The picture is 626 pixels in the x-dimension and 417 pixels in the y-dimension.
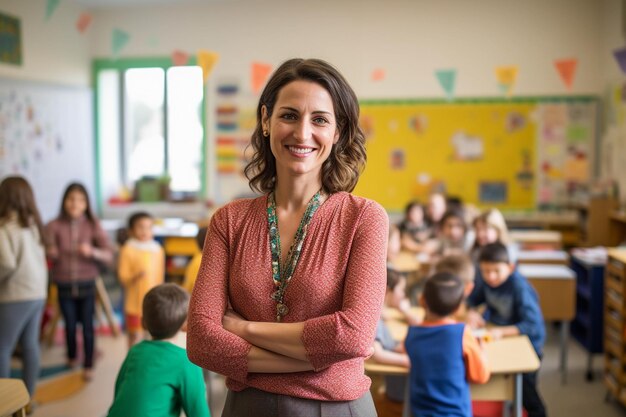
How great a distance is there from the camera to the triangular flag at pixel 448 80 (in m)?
7.26

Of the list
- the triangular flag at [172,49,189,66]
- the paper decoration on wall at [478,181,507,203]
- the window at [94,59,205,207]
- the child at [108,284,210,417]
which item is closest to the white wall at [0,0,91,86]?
the window at [94,59,205,207]

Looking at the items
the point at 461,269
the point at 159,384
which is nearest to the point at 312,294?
the point at 159,384

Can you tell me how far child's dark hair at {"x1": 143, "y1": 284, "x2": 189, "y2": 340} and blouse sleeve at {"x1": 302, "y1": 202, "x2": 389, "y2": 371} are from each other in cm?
111

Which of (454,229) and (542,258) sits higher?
(454,229)

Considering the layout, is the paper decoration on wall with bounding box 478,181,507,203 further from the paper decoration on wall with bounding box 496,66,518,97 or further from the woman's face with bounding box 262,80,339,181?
the woman's face with bounding box 262,80,339,181

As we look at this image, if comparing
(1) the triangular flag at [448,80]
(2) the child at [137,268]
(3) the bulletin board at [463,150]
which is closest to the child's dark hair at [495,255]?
(2) the child at [137,268]

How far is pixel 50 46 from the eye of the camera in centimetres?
713

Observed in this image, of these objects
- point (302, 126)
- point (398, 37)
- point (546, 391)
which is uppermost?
point (398, 37)

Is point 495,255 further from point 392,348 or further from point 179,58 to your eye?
point 179,58

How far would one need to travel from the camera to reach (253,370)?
1.29m

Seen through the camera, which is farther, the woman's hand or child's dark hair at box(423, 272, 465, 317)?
child's dark hair at box(423, 272, 465, 317)

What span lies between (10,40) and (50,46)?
814mm

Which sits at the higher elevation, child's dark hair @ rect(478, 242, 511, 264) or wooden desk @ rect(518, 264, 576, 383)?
child's dark hair @ rect(478, 242, 511, 264)

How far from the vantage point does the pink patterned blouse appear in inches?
49.9
